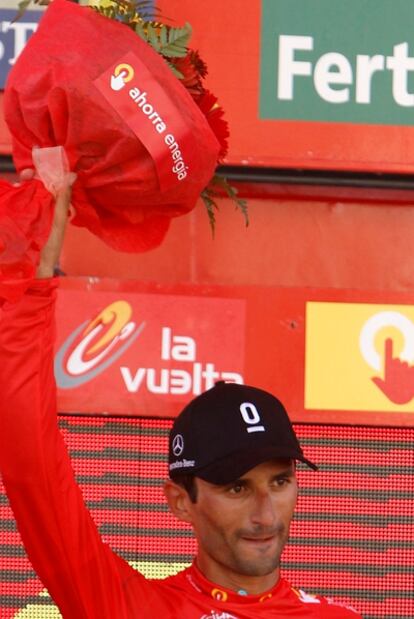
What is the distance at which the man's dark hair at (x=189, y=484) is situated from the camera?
247 cm

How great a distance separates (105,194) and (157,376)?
41.2 inches

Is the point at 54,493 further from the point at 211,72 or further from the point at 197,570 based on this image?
the point at 211,72

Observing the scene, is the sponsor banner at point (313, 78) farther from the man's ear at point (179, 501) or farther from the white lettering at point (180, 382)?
the man's ear at point (179, 501)

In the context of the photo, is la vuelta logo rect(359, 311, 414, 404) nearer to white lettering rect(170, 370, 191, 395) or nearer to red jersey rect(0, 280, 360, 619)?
white lettering rect(170, 370, 191, 395)

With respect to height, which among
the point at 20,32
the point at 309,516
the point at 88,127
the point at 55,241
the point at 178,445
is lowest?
the point at 309,516

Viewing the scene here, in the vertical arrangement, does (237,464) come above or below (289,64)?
below

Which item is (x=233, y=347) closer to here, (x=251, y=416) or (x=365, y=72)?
(x=365, y=72)

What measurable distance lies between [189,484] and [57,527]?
0.31 meters

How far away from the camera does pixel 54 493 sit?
221 cm

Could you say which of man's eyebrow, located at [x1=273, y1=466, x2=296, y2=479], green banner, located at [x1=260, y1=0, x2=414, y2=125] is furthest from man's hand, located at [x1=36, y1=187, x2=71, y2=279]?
green banner, located at [x1=260, y1=0, x2=414, y2=125]

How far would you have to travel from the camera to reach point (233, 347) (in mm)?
3273

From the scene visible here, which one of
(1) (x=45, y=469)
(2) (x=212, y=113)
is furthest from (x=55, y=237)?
(2) (x=212, y=113)

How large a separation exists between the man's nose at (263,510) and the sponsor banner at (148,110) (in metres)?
0.56

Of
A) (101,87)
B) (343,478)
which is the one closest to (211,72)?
(343,478)
